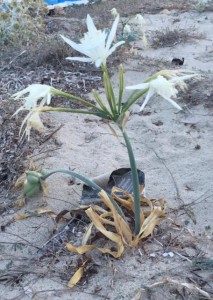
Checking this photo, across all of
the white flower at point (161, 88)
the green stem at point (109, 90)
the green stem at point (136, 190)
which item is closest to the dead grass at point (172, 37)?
the green stem at point (136, 190)

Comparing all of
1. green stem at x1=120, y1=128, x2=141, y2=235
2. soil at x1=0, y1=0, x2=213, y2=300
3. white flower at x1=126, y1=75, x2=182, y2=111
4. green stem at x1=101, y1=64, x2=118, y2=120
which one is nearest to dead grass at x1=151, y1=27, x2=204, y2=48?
soil at x1=0, y1=0, x2=213, y2=300

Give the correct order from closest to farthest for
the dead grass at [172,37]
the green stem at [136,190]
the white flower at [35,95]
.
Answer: the white flower at [35,95] → the green stem at [136,190] → the dead grass at [172,37]

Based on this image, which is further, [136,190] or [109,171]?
[109,171]

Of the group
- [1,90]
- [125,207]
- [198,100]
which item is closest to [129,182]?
[125,207]

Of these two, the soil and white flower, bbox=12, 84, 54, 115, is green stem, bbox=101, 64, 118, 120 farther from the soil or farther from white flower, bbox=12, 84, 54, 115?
the soil

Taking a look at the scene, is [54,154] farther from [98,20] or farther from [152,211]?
[98,20]

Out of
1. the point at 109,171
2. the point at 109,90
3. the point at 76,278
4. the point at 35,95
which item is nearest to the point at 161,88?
the point at 109,90

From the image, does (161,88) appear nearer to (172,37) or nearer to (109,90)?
(109,90)

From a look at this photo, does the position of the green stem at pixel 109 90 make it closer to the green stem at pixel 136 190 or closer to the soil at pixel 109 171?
the green stem at pixel 136 190
